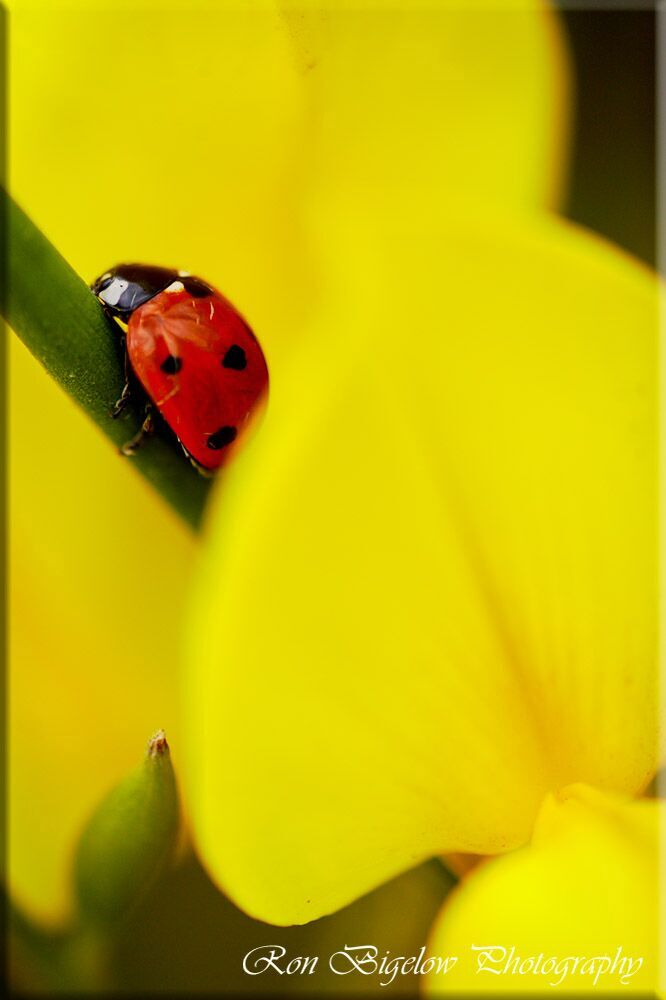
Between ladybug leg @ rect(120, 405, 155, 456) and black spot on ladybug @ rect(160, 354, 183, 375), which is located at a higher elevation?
ladybug leg @ rect(120, 405, 155, 456)

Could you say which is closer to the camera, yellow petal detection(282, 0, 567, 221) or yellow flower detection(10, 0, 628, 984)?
yellow flower detection(10, 0, 628, 984)

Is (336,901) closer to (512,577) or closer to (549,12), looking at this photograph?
(512,577)

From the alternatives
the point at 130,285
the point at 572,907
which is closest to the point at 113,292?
the point at 130,285

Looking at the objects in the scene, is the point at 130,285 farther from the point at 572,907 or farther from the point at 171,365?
the point at 572,907

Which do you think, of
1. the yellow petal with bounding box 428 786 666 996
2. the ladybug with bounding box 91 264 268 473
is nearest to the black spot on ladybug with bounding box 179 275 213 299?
the ladybug with bounding box 91 264 268 473

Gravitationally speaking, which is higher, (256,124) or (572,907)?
(256,124)

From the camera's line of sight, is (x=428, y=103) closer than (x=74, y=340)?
No

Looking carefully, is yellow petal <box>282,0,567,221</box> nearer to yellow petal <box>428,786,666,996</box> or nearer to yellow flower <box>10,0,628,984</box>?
yellow flower <box>10,0,628,984</box>
